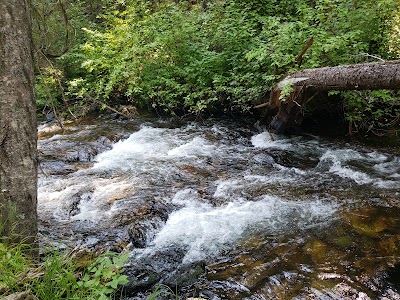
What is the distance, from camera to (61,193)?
5.46 meters

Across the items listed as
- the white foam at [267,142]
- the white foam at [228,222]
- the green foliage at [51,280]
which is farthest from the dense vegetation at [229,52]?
the green foliage at [51,280]

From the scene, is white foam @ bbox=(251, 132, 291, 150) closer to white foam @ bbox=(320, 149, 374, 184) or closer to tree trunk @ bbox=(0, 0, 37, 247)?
white foam @ bbox=(320, 149, 374, 184)

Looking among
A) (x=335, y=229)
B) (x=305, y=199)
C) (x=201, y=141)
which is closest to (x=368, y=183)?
(x=305, y=199)

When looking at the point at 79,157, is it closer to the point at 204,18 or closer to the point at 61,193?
the point at 61,193

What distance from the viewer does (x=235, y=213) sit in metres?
4.79

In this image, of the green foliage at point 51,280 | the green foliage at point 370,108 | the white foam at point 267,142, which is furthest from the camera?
the white foam at point 267,142

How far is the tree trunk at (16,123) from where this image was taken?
7.57 feet

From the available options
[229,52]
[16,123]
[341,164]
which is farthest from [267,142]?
[16,123]

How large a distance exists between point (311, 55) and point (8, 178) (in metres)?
6.65

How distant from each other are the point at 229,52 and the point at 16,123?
774cm

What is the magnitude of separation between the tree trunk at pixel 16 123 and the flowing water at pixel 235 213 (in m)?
0.43

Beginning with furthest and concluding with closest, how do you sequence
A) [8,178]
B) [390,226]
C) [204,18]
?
[204,18] → [390,226] → [8,178]

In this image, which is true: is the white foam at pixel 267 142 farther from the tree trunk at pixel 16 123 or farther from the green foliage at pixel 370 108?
the tree trunk at pixel 16 123

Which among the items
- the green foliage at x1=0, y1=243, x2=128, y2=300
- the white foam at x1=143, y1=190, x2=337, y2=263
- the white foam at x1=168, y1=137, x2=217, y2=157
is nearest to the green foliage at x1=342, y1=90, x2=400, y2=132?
the white foam at x1=143, y1=190, x2=337, y2=263
